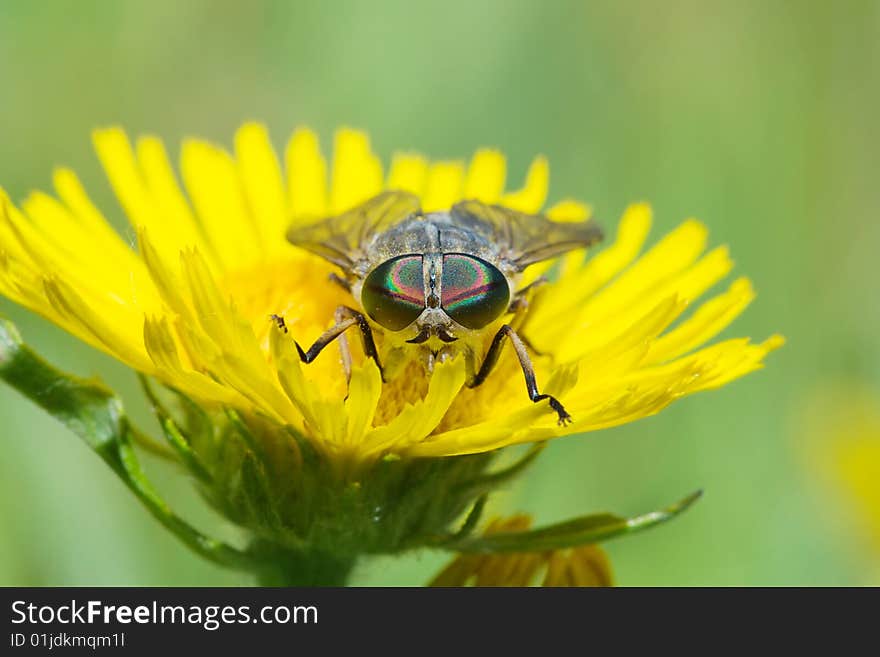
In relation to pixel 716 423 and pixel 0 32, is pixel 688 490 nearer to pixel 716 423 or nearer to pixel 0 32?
pixel 716 423

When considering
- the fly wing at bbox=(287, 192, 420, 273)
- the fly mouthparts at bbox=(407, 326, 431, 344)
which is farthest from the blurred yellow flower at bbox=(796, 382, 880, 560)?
the fly mouthparts at bbox=(407, 326, 431, 344)

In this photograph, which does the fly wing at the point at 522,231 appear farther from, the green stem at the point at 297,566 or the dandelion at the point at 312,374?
the green stem at the point at 297,566

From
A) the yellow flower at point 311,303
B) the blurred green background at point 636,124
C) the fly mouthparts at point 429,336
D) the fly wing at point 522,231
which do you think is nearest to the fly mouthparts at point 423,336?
the fly mouthparts at point 429,336

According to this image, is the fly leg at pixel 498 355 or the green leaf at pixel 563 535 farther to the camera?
the fly leg at pixel 498 355

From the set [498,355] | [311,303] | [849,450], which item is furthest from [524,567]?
[849,450]

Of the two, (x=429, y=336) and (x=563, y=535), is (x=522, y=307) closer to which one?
(x=429, y=336)
